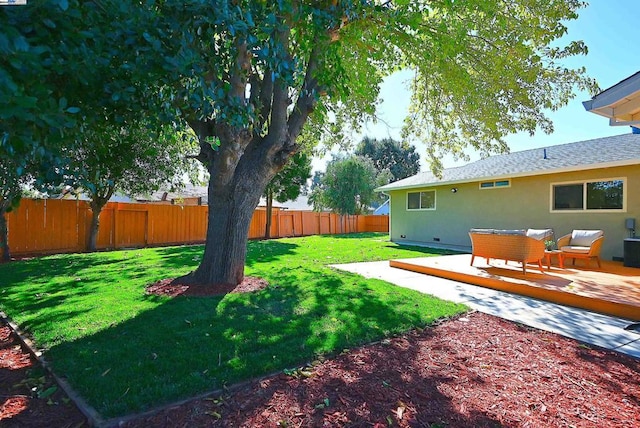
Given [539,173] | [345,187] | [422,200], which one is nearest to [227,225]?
[539,173]

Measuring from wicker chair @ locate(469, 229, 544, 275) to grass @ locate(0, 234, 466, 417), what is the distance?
2.41 meters

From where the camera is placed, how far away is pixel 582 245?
8.12m

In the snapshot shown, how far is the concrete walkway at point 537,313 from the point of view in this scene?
12.6 feet

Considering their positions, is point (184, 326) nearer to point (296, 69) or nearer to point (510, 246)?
point (296, 69)

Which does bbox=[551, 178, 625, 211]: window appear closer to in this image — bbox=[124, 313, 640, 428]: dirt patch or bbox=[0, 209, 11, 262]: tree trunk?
bbox=[124, 313, 640, 428]: dirt patch

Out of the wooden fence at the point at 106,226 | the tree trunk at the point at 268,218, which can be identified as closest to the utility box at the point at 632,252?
the wooden fence at the point at 106,226

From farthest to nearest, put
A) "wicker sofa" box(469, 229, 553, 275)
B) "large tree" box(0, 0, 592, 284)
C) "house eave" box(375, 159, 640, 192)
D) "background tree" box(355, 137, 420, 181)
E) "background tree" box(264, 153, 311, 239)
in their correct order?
"background tree" box(355, 137, 420, 181) < "background tree" box(264, 153, 311, 239) < "house eave" box(375, 159, 640, 192) < "wicker sofa" box(469, 229, 553, 275) < "large tree" box(0, 0, 592, 284)

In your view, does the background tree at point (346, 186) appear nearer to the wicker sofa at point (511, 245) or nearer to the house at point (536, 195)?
the house at point (536, 195)

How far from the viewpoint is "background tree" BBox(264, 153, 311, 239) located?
1812 centimetres

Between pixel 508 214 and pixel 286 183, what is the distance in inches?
444

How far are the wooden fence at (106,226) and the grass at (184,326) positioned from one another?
12.4ft

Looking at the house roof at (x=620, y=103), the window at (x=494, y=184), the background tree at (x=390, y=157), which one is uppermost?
the background tree at (x=390, y=157)

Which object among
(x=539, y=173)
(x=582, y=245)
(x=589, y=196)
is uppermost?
(x=539, y=173)

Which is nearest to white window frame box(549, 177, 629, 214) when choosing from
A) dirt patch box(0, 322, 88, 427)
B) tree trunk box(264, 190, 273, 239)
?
dirt patch box(0, 322, 88, 427)
